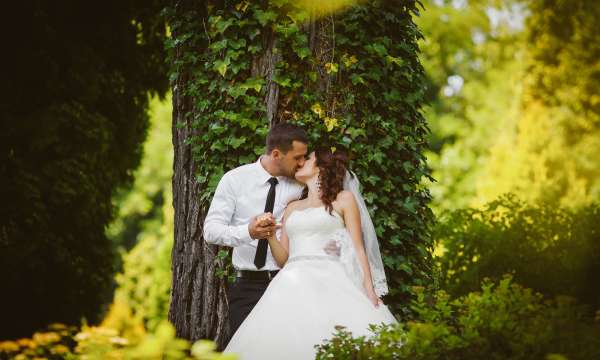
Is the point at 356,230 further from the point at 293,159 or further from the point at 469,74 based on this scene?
the point at 469,74

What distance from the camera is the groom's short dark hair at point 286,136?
521 centimetres

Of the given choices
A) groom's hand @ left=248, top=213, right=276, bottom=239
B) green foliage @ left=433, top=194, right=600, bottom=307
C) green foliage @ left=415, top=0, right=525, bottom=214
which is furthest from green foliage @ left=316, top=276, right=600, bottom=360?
green foliage @ left=415, top=0, right=525, bottom=214

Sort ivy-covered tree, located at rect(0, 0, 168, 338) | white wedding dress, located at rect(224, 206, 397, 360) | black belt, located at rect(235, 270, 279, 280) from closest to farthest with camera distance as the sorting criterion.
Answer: white wedding dress, located at rect(224, 206, 397, 360)
black belt, located at rect(235, 270, 279, 280)
ivy-covered tree, located at rect(0, 0, 168, 338)

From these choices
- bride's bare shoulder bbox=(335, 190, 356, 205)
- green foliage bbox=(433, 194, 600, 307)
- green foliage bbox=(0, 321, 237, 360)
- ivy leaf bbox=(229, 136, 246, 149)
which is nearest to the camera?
green foliage bbox=(0, 321, 237, 360)

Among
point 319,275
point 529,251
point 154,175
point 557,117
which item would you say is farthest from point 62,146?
point 154,175

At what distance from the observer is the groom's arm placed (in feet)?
16.6

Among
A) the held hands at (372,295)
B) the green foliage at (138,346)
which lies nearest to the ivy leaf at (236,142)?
the held hands at (372,295)

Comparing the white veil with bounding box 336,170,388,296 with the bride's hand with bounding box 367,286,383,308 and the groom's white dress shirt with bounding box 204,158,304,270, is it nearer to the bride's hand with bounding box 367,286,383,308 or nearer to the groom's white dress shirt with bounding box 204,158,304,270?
the bride's hand with bounding box 367,286,383,308

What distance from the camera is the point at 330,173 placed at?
5.21 metres

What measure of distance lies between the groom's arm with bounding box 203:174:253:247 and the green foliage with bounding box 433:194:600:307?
475 centimetres

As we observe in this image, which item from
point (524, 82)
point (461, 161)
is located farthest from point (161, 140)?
point (524, 82)

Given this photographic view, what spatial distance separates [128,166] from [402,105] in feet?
25.8

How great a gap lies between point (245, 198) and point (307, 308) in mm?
1296

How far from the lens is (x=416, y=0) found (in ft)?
20.4
